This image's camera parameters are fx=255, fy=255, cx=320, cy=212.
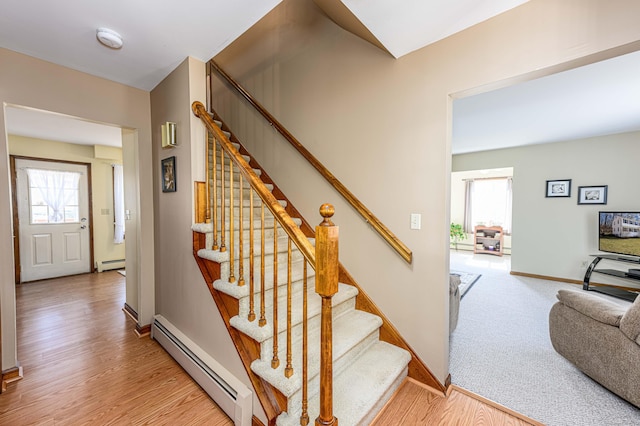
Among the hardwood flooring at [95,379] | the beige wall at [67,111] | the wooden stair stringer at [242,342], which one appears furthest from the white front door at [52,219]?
the wooden stair stringer at [242,342]

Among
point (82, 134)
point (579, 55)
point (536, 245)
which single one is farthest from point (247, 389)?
point (536, 245)

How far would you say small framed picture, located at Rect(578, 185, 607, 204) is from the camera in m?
3.97

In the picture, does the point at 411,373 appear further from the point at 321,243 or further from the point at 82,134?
the point at 82,134

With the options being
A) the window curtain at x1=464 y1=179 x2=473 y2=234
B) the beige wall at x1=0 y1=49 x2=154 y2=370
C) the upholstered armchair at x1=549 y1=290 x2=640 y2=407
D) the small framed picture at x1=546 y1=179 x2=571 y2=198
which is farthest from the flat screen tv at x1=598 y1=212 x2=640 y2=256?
the beige wall at x1=0 y1=49 x2=154 y2=370

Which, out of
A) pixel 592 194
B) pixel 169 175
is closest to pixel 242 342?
pixel 169 175

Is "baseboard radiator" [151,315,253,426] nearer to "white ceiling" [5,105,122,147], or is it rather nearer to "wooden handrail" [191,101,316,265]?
"wooden handrail" [191,101,316,265]

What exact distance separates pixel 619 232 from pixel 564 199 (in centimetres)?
80

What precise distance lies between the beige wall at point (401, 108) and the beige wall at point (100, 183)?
13.6 ft

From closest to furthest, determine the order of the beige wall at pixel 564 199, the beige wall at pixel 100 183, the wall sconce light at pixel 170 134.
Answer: the wall sconce light at pixel 170 134, the beige wall at pixel 564 199, the beige wall at pixel 100 183

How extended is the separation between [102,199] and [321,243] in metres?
5.91

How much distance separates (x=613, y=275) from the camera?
3664mm

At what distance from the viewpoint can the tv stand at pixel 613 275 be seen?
353 centimetres

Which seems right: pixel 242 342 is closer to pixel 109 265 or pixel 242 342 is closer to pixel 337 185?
pixel 337 185

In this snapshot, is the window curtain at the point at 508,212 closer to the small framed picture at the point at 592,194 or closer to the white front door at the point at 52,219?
the small framed picture at the point at 592,194
